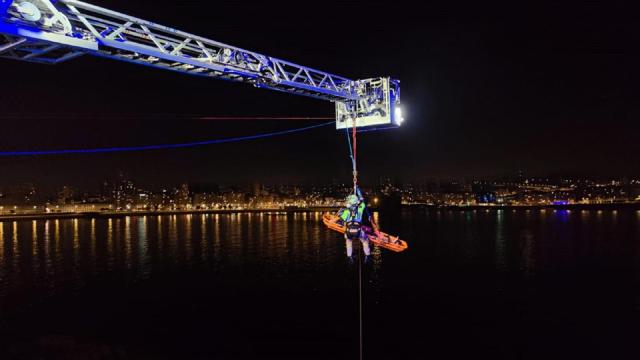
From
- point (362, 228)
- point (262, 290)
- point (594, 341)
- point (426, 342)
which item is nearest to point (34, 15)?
point (362, 228)

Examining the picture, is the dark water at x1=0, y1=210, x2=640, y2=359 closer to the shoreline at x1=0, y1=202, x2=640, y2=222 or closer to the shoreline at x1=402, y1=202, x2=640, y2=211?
the shoreline at x1=0, y1=202, x2=640, y2=222

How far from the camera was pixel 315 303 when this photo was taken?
90.1ft

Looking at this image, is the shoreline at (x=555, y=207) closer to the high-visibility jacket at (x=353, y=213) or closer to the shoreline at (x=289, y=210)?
the shoreline at (x=289, y=210)

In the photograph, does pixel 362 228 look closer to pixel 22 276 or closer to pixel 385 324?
pixel 385 324

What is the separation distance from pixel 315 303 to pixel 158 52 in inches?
943

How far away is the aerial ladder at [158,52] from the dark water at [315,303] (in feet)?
49.1

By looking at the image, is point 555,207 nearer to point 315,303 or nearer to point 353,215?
point 315,303

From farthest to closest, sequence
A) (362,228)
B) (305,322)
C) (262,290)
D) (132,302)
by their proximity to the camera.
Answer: (262,290) < (132,302) < (305,322) < (362,228)

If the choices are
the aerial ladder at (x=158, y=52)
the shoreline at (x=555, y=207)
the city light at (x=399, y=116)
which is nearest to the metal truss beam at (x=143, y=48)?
the aerial ladder at (x=158, y=52)

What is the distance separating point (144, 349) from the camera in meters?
20.2

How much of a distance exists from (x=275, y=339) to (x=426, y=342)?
742cm

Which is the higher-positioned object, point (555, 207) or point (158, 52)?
point (158, 52)

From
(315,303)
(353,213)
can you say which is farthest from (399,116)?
(315,303)

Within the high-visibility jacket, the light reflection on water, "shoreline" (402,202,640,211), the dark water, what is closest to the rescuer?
the high-visibility jacket
